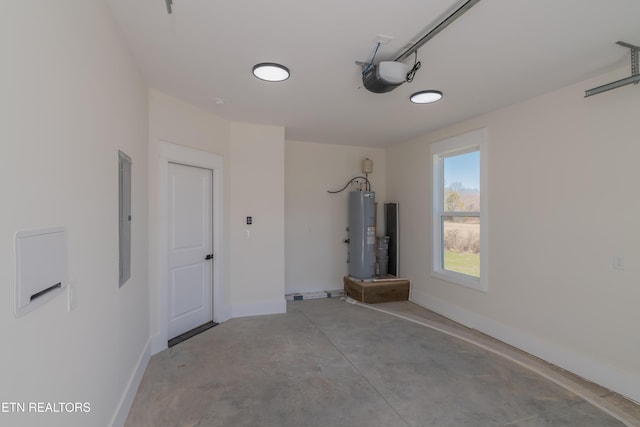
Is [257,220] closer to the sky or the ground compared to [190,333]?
closer to the sky

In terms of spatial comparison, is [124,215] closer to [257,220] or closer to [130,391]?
[130,391]

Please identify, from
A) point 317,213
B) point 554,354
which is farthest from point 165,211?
point 554,354

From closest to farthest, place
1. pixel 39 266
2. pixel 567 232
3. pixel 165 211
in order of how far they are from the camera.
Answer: pixel 39 266 → pixel 567 232 → pixel 165 211

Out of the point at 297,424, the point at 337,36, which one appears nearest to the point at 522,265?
the point at 297,424

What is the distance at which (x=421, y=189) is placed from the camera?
191 inches

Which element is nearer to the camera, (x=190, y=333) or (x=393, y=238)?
(x=190, y=333)

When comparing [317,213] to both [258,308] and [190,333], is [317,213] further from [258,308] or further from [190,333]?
[190,333]

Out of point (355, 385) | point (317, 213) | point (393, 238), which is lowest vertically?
point (355, 385)

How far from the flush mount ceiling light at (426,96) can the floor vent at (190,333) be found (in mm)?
3575

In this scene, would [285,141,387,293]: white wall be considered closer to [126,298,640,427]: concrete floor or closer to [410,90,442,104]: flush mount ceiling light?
[126,298,640,427]: concrete floor

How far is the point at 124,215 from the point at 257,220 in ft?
6.86

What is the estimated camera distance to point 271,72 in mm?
2580

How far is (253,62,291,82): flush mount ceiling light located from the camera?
2492mm

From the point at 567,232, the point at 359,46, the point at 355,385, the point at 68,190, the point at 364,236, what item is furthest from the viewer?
the point at 364,236
